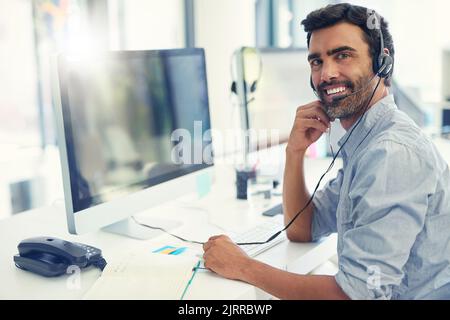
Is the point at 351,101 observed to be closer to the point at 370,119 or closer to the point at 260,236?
the point at 370,119

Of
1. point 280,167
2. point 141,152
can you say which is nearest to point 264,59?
point 280,167

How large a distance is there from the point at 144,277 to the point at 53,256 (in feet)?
0.74

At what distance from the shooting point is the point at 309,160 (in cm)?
242

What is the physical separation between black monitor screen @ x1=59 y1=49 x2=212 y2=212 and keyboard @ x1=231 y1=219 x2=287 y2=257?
301 millimetres

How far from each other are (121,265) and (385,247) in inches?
22.3

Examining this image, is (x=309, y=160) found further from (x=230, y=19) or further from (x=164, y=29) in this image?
(x=164, y=29)

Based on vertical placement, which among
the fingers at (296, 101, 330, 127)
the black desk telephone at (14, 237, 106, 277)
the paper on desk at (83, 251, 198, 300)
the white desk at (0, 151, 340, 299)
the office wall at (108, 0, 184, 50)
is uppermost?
the office wall at (108, 0, 184, 50)

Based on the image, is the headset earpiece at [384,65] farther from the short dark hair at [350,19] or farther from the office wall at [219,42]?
A: the office wall at [219,42]

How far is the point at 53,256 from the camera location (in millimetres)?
1124

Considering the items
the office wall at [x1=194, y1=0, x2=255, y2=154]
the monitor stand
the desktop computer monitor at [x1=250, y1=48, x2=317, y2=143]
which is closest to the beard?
the monitor stand

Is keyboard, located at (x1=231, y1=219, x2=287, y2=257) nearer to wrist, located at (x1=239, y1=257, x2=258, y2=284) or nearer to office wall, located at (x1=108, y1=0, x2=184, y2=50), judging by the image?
wrist, located at (x1=239, y1=257, x2=258, y2=284)

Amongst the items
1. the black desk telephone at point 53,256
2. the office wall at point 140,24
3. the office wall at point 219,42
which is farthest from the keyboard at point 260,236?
the office wall at point 140,24

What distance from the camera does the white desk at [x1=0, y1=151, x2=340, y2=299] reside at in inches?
41.0

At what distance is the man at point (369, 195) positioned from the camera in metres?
0.94
